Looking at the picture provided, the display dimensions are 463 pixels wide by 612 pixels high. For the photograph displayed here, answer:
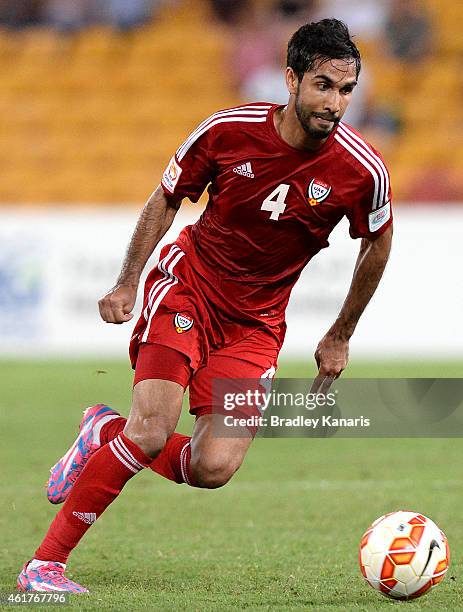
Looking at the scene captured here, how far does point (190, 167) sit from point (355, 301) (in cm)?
92

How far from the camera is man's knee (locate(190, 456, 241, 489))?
495 centimetres

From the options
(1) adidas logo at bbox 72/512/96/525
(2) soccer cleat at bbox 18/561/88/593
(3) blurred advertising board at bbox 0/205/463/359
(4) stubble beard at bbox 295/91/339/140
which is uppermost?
(3) blurred advertising board at bbox 0/205/463/359

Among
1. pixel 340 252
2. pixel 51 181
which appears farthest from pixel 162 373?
pixel 51 181

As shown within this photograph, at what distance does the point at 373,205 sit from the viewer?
16.1 feet

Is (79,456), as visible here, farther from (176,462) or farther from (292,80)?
(292,80)

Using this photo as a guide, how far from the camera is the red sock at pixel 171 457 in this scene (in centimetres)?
516

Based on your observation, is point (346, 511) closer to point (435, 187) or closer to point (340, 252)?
point (340, 252)

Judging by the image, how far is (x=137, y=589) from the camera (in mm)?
4508

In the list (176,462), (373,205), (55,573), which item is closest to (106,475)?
(55,573)

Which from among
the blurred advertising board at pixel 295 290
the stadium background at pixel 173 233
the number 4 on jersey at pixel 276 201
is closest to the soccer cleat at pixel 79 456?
the stadium background at pixel 173 233

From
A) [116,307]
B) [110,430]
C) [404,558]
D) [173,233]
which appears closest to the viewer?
[404,558]

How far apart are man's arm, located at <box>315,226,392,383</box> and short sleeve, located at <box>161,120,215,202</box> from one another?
0.76 meters

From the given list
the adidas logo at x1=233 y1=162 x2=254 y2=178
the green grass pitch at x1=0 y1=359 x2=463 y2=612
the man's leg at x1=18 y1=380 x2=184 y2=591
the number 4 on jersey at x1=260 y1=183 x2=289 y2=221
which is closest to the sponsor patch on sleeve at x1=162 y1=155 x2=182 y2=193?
the adidas logo at x1=233 y1=162 x2=254 y2=178

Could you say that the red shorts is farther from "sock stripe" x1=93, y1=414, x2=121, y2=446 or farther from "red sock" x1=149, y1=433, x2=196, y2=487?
"sock stripe" x1=93, y1=414, x2=121, y2=446
